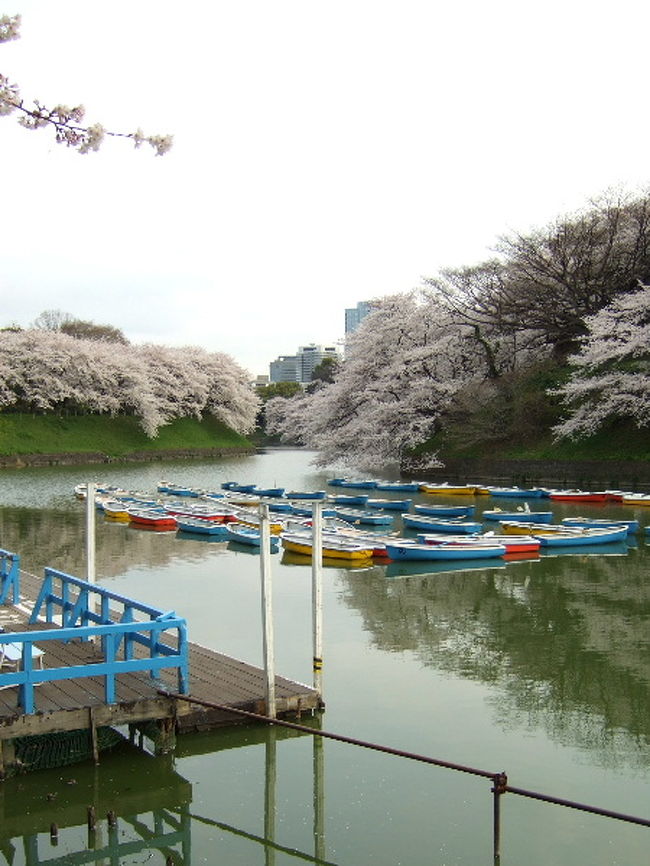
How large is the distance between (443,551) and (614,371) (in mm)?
21543

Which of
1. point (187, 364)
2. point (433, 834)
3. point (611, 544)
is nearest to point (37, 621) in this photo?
point (433, 834)

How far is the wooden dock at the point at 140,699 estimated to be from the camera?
892 centimetres

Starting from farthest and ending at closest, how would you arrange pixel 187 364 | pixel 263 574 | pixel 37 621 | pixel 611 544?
pixel 187 364 → pixel 611 544 → pixel 37 621 → pixel 263 574

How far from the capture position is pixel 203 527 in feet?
94.2

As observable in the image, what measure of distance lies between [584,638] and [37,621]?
9.15 m

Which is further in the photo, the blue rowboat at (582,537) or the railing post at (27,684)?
the blue rowboat at (582,537)

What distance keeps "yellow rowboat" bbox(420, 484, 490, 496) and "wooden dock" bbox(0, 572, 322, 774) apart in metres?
28.9

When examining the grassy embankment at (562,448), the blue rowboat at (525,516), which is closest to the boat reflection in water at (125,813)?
the blue rowboat at (525,516)

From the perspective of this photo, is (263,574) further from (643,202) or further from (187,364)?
(187,364)

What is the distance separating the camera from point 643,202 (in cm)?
4506

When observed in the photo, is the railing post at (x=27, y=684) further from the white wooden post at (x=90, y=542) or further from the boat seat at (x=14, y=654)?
the white wooden post at (x=90, y=542)

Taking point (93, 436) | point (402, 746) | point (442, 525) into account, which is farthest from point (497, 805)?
point (93, 436)

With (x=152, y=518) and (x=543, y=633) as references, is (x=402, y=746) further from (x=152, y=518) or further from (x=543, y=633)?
(x=152, y=518)

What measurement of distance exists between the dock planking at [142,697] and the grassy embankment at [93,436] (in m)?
51.9
